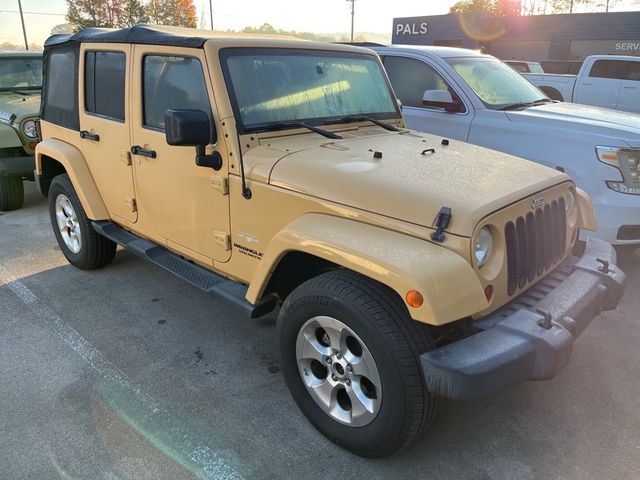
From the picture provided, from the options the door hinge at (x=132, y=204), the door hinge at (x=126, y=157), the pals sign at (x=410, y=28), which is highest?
the pals sign at (x=410, y=28)

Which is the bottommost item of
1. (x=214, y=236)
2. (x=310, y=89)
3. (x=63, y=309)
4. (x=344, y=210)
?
(x=63, y=309)

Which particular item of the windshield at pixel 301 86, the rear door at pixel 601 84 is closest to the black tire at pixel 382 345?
the windshield at pixel 301 86

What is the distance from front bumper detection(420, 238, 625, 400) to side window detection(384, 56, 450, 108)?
11.9 feet

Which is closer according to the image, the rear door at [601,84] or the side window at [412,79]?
the side window at [412,79]

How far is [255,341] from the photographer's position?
3600 millimetres

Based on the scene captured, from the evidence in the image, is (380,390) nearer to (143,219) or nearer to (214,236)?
(214,236)

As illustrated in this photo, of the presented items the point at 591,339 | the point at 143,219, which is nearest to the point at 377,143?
the point at 143,219

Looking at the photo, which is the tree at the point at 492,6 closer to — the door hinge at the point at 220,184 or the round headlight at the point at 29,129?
the round headlight at the point at 29,129

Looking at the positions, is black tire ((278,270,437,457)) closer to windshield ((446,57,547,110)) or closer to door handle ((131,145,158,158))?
door handle ((131,145,158,158))

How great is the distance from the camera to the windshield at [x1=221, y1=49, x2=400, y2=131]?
3.02m

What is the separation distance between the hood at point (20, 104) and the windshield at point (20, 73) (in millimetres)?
232

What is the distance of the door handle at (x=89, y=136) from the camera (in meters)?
3.99

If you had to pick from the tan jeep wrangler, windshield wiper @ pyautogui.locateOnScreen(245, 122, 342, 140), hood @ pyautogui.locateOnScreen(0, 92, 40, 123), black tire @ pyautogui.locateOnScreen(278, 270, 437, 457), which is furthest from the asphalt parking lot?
hood @ pyautogui.locateOnScreen(0, 92, 40, 123)

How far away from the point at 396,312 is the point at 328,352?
0.48m
